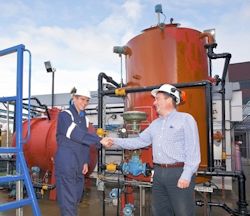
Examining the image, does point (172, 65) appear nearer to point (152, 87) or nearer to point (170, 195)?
point (152, 87)

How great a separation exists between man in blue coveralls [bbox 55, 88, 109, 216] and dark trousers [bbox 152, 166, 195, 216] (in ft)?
3.19

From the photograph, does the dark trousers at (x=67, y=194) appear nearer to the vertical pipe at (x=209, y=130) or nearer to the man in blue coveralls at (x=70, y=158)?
the man in blue coveralls at (x=70, y=158)

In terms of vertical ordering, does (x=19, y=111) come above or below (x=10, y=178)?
above

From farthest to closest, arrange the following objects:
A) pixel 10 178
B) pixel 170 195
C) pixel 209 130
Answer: pixel 209 130 < pixel 10 178 < pixel 170 195

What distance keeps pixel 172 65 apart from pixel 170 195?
2375 millimetres

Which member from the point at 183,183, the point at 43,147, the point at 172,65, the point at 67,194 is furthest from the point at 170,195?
the point at 43,147

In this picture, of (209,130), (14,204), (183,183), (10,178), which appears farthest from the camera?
(209,130)

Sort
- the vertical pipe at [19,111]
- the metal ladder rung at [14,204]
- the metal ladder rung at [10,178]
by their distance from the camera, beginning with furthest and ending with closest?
the vertical pipe at [19,111], the metal ladder rung at [10,178], the metal ladder rung at [14,204]

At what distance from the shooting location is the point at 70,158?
11.7 ft

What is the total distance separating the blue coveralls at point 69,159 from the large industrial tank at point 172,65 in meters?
1.33

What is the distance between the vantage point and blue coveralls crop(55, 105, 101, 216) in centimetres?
349

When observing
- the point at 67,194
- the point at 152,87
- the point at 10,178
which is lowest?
the point at 67,194

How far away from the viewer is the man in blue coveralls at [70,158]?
349 cm

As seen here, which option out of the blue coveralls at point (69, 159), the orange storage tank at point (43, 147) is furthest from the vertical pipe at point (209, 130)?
the orange storage tank at point (43, 147)
